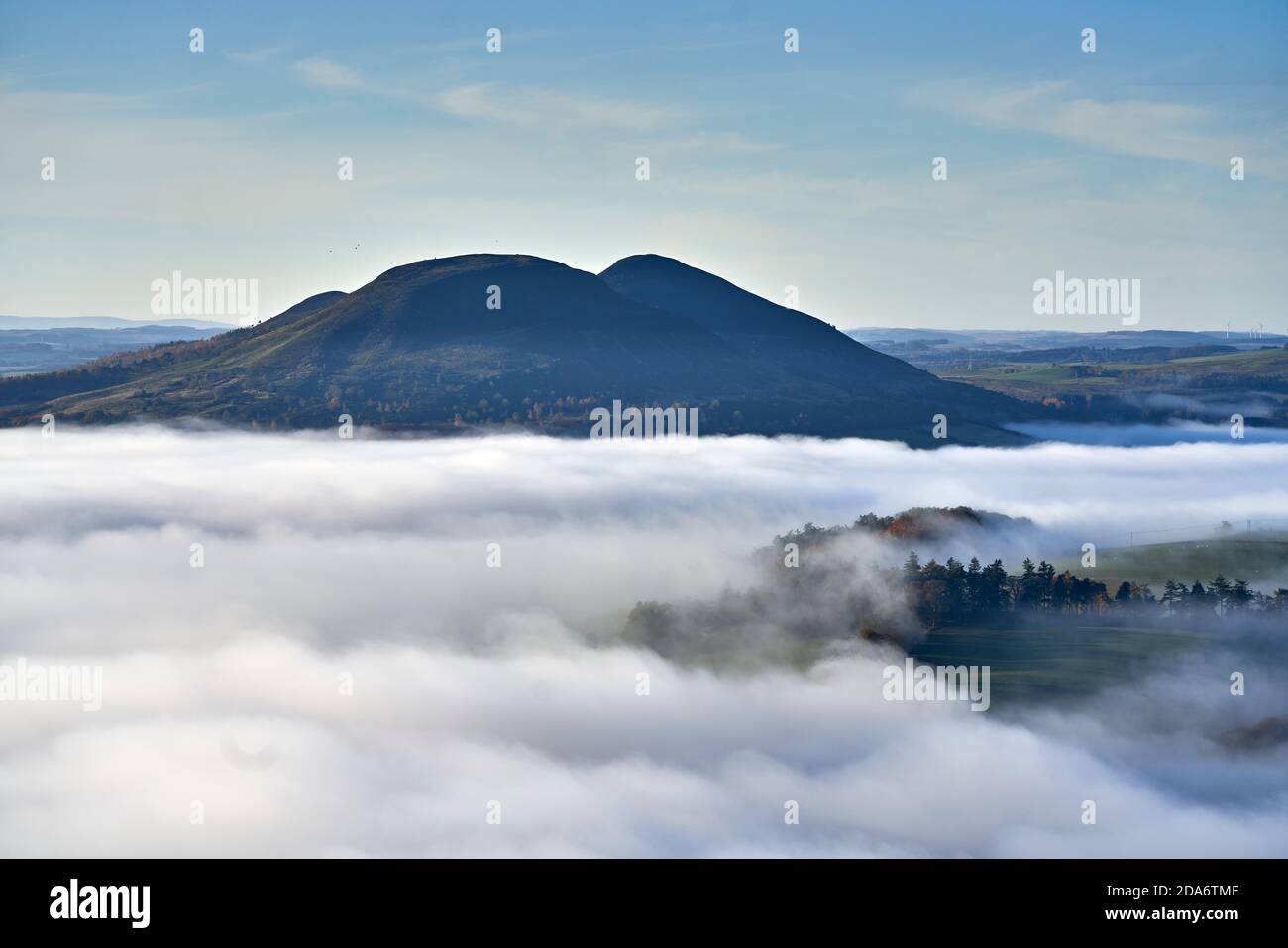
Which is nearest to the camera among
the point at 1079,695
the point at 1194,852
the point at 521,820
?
the point at 1194,852

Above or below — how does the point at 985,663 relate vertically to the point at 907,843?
above

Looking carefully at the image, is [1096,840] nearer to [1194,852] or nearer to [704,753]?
[1194,852]

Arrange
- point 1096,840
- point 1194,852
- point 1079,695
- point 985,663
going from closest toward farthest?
point 1194,852, point 1096,840, point 1079,695, point 985,663

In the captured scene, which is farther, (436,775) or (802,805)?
(436,775)

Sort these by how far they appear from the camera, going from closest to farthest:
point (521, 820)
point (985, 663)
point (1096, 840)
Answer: point (1096, 840) < point (521, 820) < point (985, 663)

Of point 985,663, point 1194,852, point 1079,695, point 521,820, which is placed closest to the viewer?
point 1194,852

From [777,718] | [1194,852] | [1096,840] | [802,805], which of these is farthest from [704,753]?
[1194,852]

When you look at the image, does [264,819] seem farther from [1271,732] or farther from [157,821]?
[1271,732]

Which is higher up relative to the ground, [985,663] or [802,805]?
[985,663]

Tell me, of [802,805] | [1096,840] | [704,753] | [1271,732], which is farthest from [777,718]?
[1271,732]
